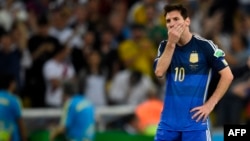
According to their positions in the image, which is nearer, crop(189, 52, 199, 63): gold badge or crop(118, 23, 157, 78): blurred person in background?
crop(189, 52, 199, 63): gold badge

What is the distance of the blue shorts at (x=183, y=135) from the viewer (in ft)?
33.1

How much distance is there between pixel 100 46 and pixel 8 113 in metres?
3.33

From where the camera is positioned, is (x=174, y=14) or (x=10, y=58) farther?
(x=10, y=58)

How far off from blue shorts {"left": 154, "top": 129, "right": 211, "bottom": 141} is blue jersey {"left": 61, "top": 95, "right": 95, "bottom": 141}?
12.6 ft

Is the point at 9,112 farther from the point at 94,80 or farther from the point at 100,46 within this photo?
the point at 100,46

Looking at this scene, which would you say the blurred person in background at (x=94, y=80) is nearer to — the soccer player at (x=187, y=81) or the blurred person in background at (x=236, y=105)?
the blurred person in background at (x=236, y=105)

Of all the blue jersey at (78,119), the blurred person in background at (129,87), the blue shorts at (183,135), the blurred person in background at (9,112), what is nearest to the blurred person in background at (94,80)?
the blurred person in background at (129,87)

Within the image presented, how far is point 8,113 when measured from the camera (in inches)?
545

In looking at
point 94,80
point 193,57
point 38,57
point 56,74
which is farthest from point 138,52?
point 193,57

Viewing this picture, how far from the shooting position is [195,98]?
33.0 feet

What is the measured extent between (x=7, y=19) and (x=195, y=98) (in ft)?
23.9

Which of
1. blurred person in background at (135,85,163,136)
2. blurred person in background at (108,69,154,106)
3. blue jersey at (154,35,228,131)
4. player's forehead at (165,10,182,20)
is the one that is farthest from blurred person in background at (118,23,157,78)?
player's forehead at (165,10,182,20)

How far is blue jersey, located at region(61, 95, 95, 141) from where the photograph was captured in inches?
546

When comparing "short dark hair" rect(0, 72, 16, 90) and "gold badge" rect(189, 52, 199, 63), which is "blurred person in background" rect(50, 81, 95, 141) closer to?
"short dark hair" rect(0, 72, 16, 90)
